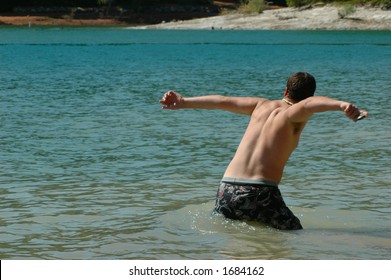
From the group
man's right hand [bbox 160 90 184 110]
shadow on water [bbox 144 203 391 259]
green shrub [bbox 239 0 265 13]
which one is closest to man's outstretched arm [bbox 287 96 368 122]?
man's right hand [bbox 160 90 184 110]

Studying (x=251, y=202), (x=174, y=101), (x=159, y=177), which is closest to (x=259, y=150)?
(x=251, y=202)

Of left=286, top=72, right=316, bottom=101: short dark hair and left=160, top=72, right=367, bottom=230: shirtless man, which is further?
left=160, top=72, right=367, bottom=230: shirtless man

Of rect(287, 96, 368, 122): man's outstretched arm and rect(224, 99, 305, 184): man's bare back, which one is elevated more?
rect(287, 96, 368, 122): man's outstretched arm

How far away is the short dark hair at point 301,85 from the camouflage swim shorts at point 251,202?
820 millimetres

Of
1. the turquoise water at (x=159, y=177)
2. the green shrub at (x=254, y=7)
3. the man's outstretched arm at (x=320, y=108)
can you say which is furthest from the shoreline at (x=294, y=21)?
the man's outstretched arm at (x=320, y=108)

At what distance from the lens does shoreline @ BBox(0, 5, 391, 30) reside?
101750 millimetres

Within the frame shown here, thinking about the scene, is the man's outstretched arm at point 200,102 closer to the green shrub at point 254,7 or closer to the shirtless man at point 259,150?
the shirtless man at point 259,150

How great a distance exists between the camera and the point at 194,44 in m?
73.6

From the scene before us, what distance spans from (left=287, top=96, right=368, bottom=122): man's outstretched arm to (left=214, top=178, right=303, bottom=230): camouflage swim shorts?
2.21ft

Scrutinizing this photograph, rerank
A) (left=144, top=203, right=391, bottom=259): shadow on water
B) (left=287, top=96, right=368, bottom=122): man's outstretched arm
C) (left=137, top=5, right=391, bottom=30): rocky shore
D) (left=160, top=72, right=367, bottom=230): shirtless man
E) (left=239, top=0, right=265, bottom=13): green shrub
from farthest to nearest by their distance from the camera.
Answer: (left=239, top=0, right=265, bottom=13): green shrub
(left=137, top=5, right=391, bottom=30): rocky shore
(left=144, top=203, right=391, bottom=259): shadow on water
(left=160, top=72, right=367, bottom=230): shirtless man
(left=287, top=96, right=368, bottom=122): man's outstretched arm

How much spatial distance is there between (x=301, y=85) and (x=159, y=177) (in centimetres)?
518

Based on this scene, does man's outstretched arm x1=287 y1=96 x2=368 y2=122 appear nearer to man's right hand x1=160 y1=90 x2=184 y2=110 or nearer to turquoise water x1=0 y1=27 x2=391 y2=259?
man's right hand x1=160 y1=90 x2=184 y2=110

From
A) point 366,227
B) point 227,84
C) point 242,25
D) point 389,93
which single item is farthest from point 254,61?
point 242,25

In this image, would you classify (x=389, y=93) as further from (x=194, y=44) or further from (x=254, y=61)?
→ (x=194, y=44)
